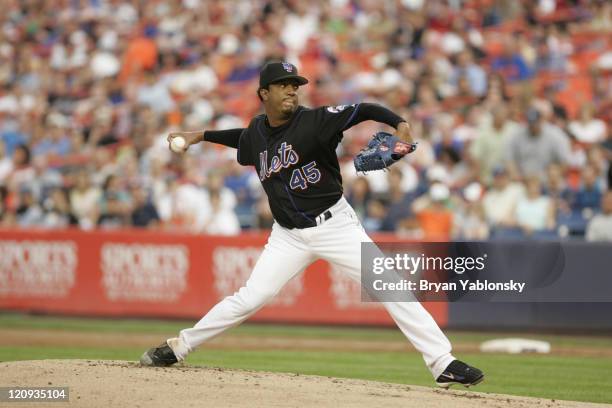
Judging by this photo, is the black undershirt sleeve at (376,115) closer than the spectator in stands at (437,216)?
Yes

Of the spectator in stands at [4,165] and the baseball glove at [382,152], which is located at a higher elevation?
the spectator in stands at [4,165]

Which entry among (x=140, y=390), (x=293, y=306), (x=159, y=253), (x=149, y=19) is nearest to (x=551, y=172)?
(x=293, y=306)

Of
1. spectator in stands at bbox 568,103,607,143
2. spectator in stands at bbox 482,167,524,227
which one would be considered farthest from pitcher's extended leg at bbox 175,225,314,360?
spectator in stands at bbox 568,103,607,143

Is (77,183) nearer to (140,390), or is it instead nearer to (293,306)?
(293,306)

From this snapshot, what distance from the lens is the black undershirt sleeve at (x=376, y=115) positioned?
686 centimetres

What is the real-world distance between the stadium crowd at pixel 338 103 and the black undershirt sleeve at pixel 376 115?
6.62 meters

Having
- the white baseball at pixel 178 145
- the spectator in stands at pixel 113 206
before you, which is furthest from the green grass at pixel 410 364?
the spectator in stands at pixel 113 206

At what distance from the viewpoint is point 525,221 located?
544 inches

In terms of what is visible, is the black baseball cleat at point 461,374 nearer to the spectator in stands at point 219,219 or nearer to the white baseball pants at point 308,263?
the white baseball pants at point 308,263

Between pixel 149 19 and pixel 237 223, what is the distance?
749 cm

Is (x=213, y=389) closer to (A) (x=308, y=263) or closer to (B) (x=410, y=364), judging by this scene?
(A) (x=308, y=263)

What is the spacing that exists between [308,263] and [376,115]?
3.93 feet

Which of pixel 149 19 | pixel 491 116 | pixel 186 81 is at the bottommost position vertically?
pixel 491 116

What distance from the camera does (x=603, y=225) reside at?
1303cm
